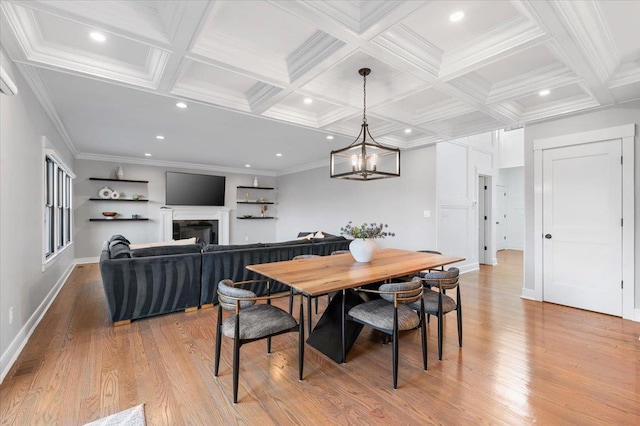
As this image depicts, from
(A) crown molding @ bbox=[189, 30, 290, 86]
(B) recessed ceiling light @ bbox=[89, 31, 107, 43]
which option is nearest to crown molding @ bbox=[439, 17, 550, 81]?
(A) crown molding @ bbox=[189, 30, 290, 86]

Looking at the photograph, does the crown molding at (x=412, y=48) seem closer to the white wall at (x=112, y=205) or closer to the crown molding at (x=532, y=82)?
the crown molding at (x=532, y=82)

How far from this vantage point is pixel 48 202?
3828 mm

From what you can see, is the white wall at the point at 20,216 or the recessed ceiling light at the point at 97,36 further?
the recessed ceiling light at the point at 97,36

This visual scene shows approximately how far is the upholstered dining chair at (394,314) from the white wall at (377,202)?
10.6ft

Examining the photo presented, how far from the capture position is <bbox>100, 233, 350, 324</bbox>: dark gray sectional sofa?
312 centimetres

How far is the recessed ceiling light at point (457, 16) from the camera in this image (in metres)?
2.12

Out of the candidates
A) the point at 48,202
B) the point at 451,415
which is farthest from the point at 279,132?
the point at 451,415

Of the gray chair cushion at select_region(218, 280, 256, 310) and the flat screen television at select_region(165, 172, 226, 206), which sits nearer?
the gray chair cushion at select_region(218, 280, 256, 310)

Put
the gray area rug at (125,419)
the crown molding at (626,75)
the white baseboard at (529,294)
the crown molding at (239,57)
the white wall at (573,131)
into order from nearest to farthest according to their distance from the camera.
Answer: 1. the gray area rug at (125,419)
2. the crown molding at (239,57)
3. the crown molding at (626,75)
4. the white wall at (573,131)
5. the white baseboard at (529,294)

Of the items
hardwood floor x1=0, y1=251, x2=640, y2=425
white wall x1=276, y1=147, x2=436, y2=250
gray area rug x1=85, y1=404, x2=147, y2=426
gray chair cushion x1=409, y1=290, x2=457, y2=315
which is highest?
white wall x1=276, y1=147, x2=436, y2=250

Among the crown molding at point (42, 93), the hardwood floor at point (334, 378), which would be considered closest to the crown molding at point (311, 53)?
the crown molding at point (42, 93)

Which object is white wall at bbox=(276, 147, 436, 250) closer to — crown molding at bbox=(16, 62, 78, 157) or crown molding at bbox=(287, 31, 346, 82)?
crown molding at bbox=(287, 31, 346, 82)

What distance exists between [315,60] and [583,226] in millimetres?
3860

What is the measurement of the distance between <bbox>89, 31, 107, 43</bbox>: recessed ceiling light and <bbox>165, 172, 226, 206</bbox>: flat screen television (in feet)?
17.4
